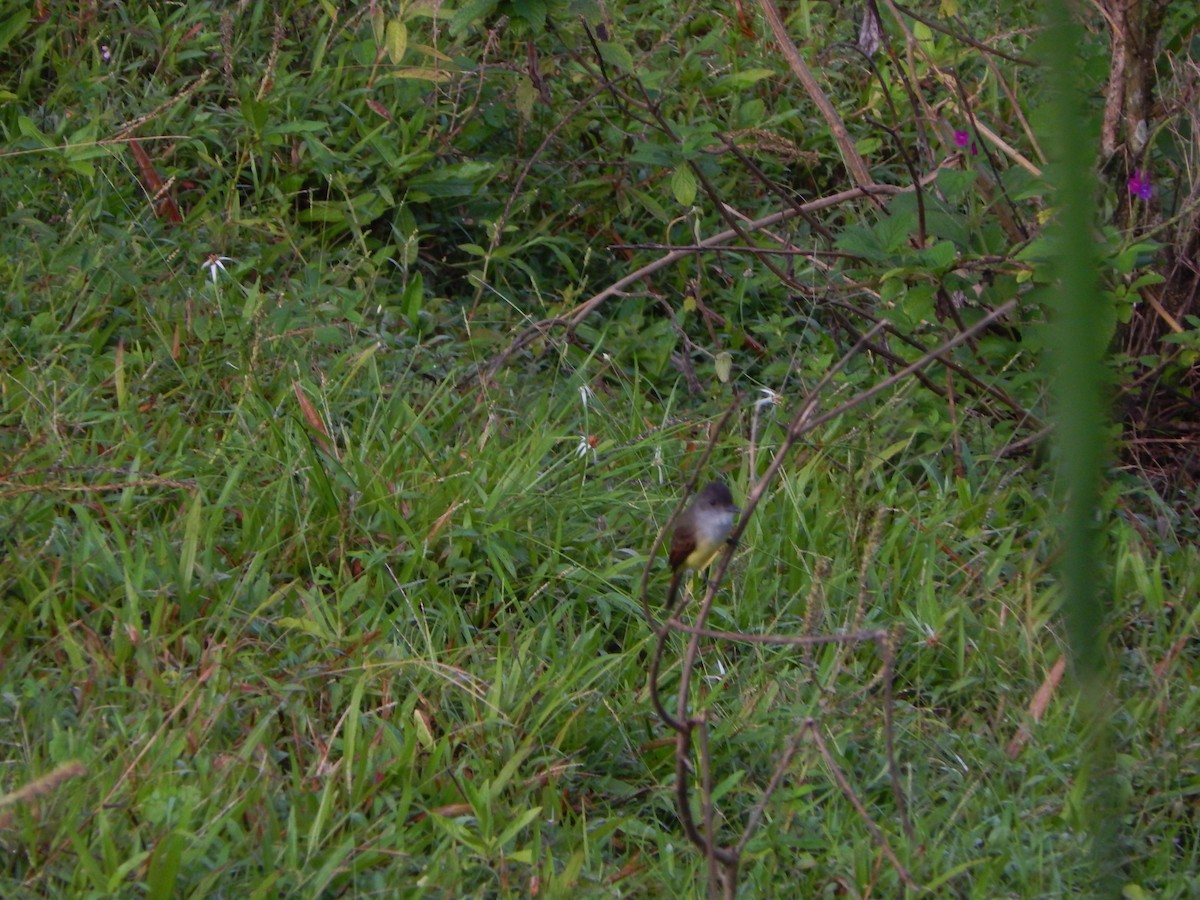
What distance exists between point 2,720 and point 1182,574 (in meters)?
2.92

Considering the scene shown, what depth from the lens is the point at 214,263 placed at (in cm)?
420

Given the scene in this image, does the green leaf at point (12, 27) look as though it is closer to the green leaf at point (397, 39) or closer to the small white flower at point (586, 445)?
the green leaf at point (397, 39)

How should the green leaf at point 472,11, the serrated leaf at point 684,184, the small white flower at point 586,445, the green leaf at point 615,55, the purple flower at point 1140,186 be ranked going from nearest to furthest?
the small white flower at point 586,445
the green leaf at point 472,11
the purple flower at point 1140,186
the serrated leaf at point 684,184
the green leaf at point 615,55

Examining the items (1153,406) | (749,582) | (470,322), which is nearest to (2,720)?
(749,582)

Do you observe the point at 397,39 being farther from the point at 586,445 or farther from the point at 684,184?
the point at 586,445

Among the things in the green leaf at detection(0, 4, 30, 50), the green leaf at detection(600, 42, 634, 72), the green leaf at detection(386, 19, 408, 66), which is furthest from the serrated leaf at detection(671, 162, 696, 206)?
the green leaf at detection(0, 4, 30, 50)

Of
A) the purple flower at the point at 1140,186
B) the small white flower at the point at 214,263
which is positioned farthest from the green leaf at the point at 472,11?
the purple flower at the point at 1140,186

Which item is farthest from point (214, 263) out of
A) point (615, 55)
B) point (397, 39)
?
point (615, 55)

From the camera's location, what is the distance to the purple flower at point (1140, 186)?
13.2 ft

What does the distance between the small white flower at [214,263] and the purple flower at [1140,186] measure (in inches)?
110

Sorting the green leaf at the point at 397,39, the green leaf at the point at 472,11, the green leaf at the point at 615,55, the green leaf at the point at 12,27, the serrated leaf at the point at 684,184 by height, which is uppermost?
the green leaf at the point at 472,11

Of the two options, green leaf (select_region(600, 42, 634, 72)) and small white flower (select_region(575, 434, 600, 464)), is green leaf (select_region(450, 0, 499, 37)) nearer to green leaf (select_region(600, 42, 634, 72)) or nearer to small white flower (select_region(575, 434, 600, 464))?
green leaf (select_region(600, 42, 634, 72))

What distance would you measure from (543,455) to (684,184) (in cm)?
105

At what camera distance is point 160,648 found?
9.37 feet
